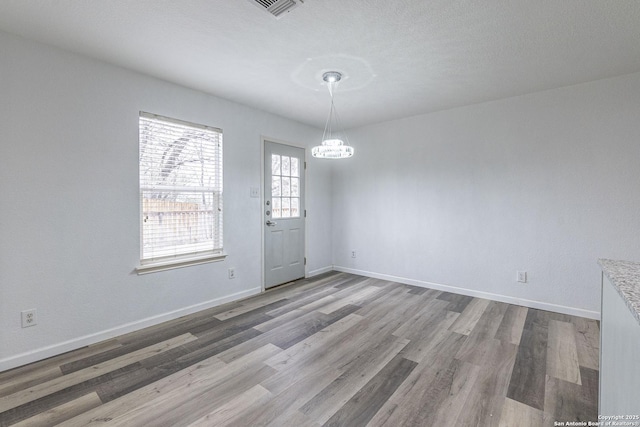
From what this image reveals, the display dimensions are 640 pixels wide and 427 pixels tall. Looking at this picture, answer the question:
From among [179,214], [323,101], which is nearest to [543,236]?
[323,101]

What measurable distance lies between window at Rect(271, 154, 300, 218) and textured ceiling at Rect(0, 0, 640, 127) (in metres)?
1.24

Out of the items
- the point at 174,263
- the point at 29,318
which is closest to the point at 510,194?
the point at 174,263

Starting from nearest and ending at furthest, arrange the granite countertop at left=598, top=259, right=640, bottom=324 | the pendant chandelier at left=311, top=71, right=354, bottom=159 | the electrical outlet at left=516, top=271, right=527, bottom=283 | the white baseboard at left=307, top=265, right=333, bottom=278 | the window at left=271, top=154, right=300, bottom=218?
the granite countertop at left=598, top=259, right=640, bottom=324, the pendant chandelier at left=311, top=71, right=354, bottom=159, the electrical outlet at left=516, top=271, right=527, bottom=283, the window at left=271, top=154, right=300, bottom=218, the white baseboard at left=307, top=265, right=333, bottom=278

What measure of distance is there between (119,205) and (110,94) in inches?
41.1

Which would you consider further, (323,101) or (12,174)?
(323,101)

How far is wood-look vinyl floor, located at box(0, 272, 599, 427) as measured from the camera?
1732 mm

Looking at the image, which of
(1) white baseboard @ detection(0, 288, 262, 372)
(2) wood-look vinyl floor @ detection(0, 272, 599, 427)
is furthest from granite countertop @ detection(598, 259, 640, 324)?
(1) white baseboard @ detection(0, 288, 262, 372)

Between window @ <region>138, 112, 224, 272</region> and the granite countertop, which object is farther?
window @ <region>138, 112, 224, 272</region>

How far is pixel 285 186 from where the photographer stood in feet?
14.7

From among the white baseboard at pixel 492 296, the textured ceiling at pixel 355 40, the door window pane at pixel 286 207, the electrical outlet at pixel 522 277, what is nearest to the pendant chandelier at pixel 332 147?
the textured ceiling at pixel 355 40

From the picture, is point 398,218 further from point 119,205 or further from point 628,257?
point 119,205

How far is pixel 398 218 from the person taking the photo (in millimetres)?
4551

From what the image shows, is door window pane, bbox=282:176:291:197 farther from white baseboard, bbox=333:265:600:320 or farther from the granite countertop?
the granite countertop

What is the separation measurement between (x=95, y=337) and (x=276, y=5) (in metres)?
3.14
